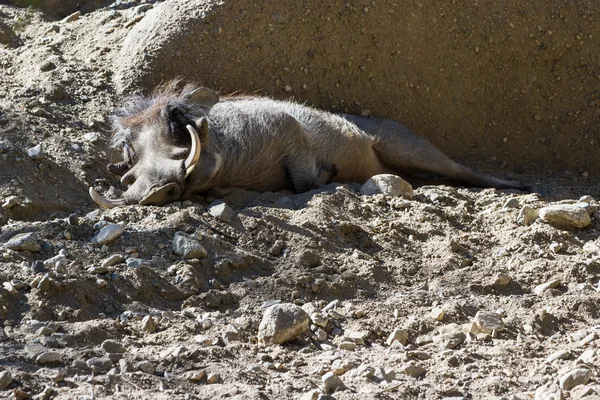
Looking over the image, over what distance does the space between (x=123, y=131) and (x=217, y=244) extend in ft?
5.45

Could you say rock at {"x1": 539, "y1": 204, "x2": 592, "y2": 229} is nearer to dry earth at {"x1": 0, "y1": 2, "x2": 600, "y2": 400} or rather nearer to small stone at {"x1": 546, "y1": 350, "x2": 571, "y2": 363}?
dry earth at {"x1": 0, "y1": 2, "x2": 600, "y2": 400}

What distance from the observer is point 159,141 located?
523 centimetres

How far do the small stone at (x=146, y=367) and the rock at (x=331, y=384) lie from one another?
595 millimetres

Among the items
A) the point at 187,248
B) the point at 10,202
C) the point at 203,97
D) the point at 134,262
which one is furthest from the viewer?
the point at 203,97

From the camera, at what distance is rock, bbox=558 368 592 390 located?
9.00 ft

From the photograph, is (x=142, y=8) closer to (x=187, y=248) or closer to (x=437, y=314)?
(x=187, y=248)

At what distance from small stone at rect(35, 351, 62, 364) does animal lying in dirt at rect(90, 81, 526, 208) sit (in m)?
1.87

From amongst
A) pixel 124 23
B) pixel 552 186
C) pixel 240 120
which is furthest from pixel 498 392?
pixel 124 23

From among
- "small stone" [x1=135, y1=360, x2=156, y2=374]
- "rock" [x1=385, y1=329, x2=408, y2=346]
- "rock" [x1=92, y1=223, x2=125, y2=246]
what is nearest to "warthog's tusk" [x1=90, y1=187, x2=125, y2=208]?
"rock" [x1=92, y1=223, x2=125, y2=246]

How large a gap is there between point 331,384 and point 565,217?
2142 mm

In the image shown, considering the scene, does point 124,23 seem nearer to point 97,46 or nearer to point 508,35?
point 97,46

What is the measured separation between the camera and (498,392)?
9.20 feet

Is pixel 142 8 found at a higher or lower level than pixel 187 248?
higher

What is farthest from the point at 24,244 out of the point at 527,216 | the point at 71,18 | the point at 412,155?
the point at 71,18
